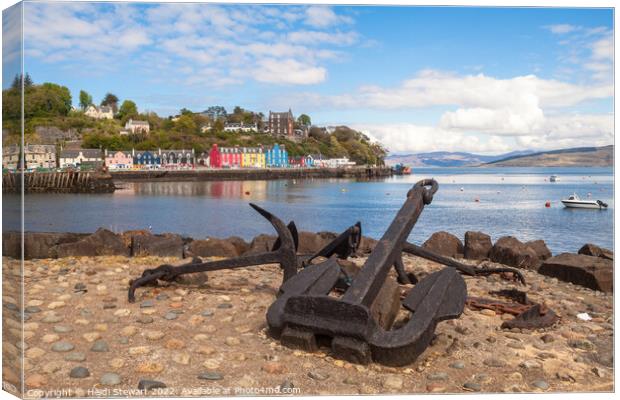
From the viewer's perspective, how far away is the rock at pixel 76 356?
13.5 feet

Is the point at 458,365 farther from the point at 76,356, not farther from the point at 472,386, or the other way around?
the point at 76,356

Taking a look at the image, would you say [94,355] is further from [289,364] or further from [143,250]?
[143,250]

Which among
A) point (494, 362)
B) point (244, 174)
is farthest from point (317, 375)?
point (244, 174)

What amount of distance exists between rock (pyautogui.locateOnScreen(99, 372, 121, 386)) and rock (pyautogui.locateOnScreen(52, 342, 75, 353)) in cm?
70

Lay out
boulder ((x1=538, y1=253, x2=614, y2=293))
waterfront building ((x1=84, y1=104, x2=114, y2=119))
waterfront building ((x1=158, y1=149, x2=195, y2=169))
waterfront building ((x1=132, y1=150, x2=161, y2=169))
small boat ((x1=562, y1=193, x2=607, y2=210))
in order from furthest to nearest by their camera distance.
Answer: waterfront building ((x1=84, y1=104, x2=114, y2=119)) < waterfront building ((x1=158, y1=149, x2=195, y2=169)) < waterfront building ((x1=132, y1=150, x2=161, y2=169)) < small boat ((x1=562, y1=193, x2=607, y2=210)) < boulder ((x1=538, y1=253, x2=614, y2=293))

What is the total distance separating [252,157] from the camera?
104m

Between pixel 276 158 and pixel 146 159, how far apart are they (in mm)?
25293

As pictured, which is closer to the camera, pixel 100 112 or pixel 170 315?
pixel 170 315

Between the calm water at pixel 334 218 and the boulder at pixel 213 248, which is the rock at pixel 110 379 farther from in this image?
the calm water at pixel 334 218

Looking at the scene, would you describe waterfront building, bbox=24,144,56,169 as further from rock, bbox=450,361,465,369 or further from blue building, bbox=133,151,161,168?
blue building, bbox=133,151,161,168

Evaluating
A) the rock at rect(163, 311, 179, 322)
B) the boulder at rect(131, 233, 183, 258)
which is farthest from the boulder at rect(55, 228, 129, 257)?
the rock at rect(163, 311, 179, 322)

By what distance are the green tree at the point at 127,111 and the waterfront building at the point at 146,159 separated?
3761cm

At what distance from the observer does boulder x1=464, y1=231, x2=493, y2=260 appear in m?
10.9

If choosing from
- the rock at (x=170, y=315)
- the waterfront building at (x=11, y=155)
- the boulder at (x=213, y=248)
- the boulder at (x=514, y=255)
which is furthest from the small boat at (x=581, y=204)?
the waterfront building at (x=11, y=155)
